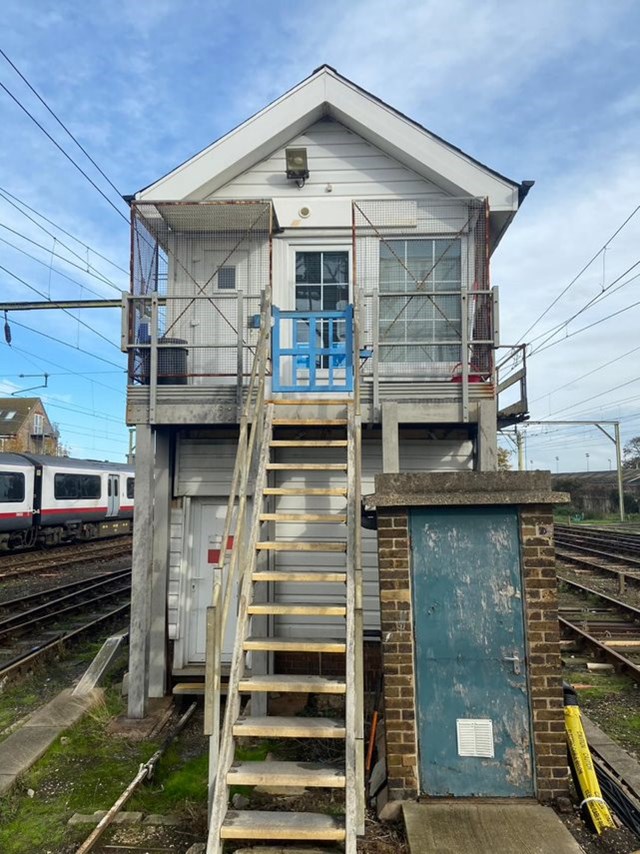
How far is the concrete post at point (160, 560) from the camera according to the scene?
7.01 meters

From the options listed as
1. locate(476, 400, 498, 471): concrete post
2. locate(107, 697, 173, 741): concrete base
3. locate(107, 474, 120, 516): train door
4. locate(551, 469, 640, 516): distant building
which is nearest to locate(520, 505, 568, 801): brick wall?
locate(476, 400, 498, 471): concrete post

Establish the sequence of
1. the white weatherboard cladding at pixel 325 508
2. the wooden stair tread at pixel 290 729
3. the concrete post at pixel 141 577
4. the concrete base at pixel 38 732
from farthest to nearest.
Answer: the white weatherboard cladding at pixel 325 508 → the concrete post at pixel 141 577 → the concrete base at pixel 38 732 → the wooden stair tread at pixel 290 729

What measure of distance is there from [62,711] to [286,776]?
3780 mm

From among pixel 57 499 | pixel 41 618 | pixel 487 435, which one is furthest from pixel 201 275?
pixel 57 499

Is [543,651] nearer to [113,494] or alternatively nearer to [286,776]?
[286,776]

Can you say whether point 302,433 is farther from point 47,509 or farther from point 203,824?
point 47,509

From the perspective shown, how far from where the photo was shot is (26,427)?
5409cm

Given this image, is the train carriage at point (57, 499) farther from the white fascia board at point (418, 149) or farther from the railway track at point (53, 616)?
the white fascia board at point (418, 149)

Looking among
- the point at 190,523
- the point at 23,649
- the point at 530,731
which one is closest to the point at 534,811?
the point at 530,731

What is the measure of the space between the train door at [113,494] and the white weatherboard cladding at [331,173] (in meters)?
22.1

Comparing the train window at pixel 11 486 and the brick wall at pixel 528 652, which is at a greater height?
the train window at pixel 11 486

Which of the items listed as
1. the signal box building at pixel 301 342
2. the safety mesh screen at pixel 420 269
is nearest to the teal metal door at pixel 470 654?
the signal box building at pixel 301 342

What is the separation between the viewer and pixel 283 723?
164 inches

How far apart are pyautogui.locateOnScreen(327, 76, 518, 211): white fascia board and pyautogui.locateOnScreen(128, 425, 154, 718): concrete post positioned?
4.47 m
